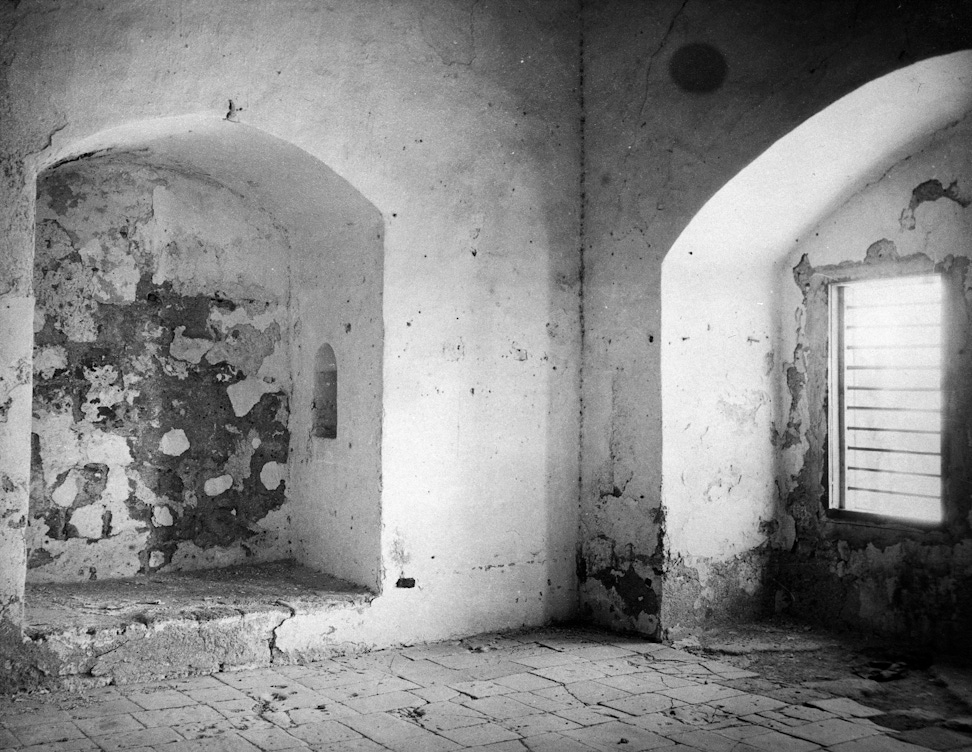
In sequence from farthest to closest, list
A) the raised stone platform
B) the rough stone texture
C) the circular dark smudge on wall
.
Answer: the circular dark smudge on wall
the rough stone texture
the raised stone platform

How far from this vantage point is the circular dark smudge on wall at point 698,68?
454 centimetres

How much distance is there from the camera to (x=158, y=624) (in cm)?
400

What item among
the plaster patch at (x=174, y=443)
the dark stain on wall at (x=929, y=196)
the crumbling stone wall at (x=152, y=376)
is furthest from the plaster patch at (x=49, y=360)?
the dark stain on wall at (x=929, y=196)

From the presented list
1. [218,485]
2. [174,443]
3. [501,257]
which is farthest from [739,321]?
[174,443]

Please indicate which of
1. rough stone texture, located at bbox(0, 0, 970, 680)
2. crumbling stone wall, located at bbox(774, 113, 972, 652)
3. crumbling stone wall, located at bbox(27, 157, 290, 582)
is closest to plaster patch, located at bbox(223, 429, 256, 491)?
crumbling stone wall, located at bbox(27, 157, 290, 582)

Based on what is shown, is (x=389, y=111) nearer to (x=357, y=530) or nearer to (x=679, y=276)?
(x=679, y=276)

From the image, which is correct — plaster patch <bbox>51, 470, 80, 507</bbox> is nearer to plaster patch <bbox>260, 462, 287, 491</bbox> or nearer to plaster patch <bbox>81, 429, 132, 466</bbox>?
plaster patch <bbox>81, 429, 132, 466</bbox>

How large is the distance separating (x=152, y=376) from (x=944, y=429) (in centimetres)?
385

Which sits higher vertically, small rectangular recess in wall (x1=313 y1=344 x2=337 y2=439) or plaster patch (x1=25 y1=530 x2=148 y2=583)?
small rectangular recess in wall (x1=313 y1=344 x2=337 y2=439)

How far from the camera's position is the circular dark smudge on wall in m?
4.54

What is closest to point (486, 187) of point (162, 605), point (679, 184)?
point (679, 184)

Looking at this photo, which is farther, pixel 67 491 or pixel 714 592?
pixel 714 592

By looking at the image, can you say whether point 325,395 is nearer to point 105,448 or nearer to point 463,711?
point 105,448

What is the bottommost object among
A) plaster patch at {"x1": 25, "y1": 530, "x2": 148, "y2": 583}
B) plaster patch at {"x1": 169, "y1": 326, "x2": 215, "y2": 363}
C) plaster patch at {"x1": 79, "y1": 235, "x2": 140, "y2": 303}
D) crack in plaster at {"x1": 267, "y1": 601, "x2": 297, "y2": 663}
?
crack in plaster at {"x1": 267, "y1": 601, "x2": 297, "y2": 663}
